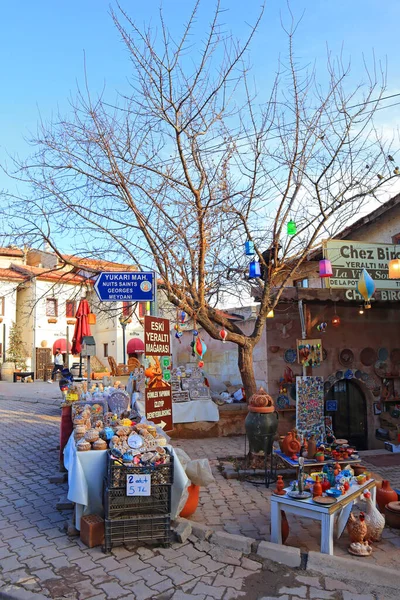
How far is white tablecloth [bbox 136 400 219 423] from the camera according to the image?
418 inches

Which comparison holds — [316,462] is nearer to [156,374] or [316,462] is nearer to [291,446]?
[291,446]

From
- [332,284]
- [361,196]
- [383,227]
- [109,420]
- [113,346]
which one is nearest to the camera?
[109,420]

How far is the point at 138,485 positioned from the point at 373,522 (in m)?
2.46

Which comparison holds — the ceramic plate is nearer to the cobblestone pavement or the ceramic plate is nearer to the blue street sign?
the cobblestone pavement

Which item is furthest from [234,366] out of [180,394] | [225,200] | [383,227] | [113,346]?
[113,346]

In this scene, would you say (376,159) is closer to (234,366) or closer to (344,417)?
(344,417)

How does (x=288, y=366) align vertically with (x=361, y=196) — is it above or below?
below

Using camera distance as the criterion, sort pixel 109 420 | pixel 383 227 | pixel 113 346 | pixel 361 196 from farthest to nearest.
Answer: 1. pixel 113 346
2. pixel 383 227
3. pixel 361 196
4. pixel 109 420

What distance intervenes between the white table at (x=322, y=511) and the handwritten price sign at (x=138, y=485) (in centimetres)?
129

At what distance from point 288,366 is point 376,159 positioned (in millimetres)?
4389

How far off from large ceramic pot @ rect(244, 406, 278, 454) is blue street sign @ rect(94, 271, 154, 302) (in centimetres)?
257

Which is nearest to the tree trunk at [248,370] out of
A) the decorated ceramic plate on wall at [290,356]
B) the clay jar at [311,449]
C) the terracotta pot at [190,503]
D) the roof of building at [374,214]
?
the decorated ceramic plate on wall at [290,356]

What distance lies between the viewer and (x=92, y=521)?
4855 millimetres

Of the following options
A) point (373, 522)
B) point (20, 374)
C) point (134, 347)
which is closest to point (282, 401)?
point (373, 522)
